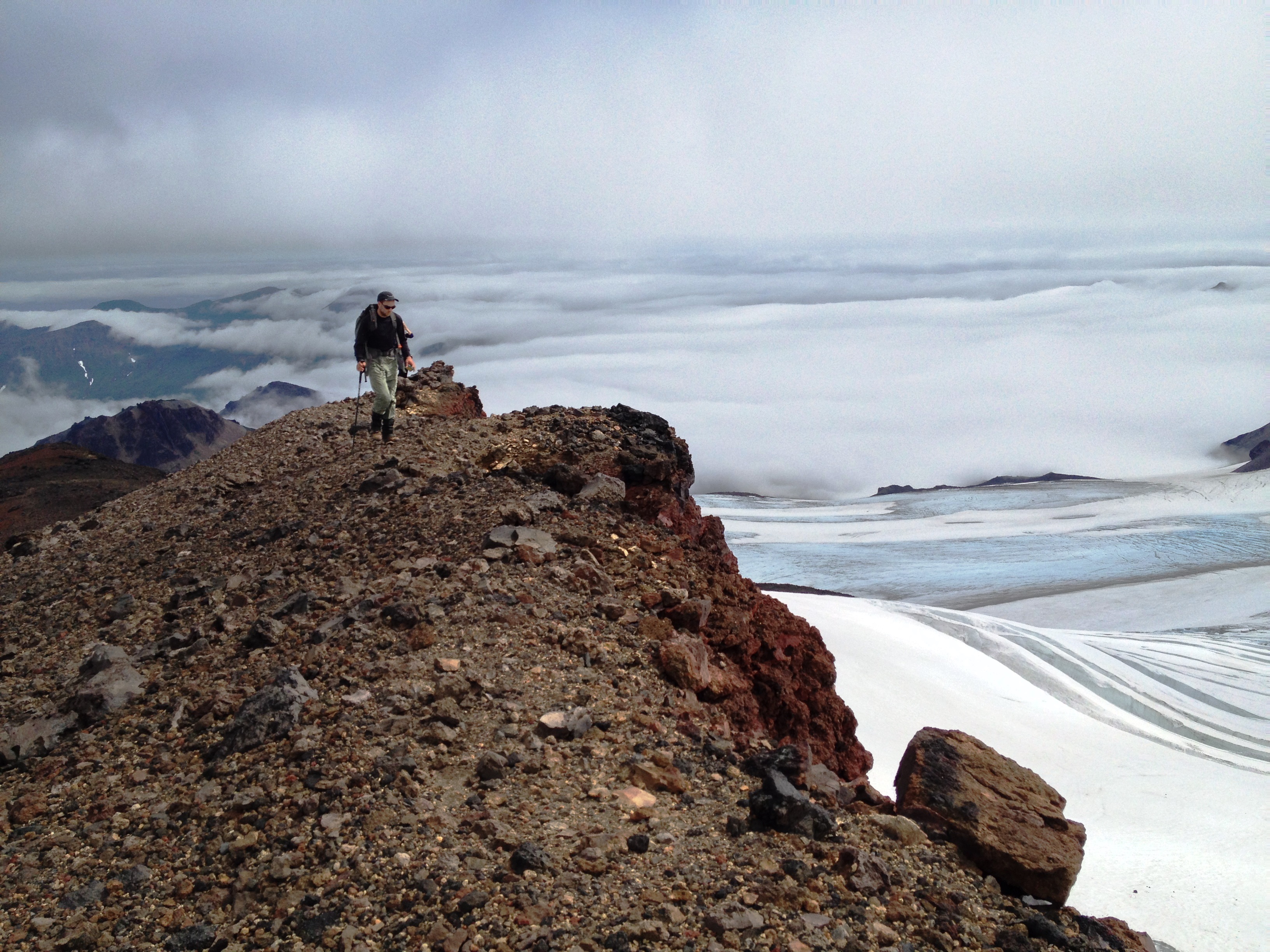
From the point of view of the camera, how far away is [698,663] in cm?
658

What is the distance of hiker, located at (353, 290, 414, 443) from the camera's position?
11406 mm

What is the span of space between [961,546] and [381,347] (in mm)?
40424

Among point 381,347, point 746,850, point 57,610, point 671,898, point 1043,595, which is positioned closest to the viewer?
point 671,898

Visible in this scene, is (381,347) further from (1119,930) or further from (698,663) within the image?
(1119,930)

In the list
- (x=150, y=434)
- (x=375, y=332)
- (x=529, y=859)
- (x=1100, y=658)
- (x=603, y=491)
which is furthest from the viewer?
(x=150, y=434)

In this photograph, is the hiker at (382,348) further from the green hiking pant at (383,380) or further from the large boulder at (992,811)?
the large boulder at (992,811)

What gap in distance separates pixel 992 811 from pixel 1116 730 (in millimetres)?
17742

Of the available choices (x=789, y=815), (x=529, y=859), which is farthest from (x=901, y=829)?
(x=529, y=859)

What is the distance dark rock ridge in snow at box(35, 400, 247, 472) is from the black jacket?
14283 centimetres

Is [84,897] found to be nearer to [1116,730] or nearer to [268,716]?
[268,716]

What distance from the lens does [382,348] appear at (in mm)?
11547

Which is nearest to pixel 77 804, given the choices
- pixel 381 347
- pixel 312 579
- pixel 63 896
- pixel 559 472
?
pixel 63 896

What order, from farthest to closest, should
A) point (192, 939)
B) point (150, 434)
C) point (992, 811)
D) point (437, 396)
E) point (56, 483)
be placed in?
point (150, 434), point (56, 483), point (437, 396), point (992, 811), point (192, 939)

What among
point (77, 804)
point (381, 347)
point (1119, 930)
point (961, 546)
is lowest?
point (961, 546)
